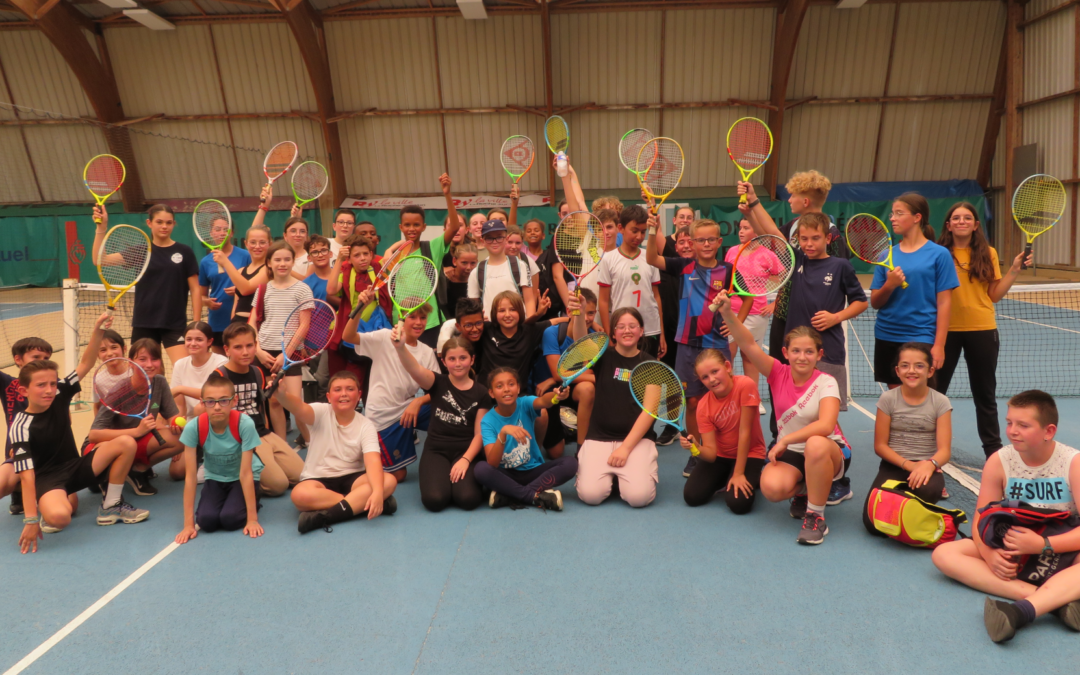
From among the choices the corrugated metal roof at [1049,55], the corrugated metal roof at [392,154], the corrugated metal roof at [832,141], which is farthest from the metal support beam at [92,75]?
the corrugated metal roof at [1049,55]

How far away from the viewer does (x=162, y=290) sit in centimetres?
602

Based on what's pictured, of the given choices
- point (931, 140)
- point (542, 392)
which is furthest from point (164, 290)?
point (931, 140)

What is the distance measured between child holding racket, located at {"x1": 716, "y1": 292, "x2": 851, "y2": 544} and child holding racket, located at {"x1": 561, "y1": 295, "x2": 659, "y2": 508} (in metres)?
0.74

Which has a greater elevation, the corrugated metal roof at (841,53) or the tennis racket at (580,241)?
the corrugated metal roof at (841,53)

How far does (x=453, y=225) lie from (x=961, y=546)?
4.82m

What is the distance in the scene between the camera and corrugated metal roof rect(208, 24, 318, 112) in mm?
17094

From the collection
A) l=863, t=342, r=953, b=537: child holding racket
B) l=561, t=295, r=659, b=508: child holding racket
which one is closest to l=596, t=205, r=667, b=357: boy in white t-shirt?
l=561, t=295, r=659, b=508: child holding racket

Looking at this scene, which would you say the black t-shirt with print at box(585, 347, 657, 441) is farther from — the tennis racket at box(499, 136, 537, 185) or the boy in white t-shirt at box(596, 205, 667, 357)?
the tennis racket at box(499, 136, 537, 185)

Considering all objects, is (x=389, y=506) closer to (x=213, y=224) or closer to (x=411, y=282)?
(x=411, y=282)

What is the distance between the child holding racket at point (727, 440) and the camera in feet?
14.9

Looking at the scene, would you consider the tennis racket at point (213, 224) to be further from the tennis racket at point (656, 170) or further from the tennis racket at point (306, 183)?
the tennis racket at point (656, 170)

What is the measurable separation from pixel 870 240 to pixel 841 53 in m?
14.5

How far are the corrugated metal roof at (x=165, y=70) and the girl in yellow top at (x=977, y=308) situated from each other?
1782 cm

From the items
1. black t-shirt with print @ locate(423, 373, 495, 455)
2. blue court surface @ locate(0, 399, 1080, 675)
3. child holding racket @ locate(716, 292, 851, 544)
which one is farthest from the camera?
black t-shirt with print @ locate(423, 373, 495, 455)
